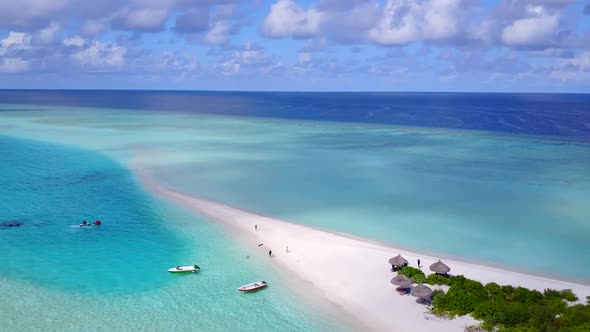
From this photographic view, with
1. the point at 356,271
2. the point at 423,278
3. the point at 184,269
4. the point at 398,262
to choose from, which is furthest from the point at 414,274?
the point at 184,269

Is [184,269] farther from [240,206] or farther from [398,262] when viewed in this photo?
[240,206]

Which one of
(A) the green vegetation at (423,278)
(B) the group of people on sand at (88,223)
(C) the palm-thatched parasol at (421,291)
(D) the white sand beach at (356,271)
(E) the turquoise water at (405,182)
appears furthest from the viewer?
(B) the group of people on sand at (88,223)

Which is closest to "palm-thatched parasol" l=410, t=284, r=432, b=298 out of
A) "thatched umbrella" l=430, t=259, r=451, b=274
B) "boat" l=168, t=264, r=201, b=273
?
"thatched umbrella" l=430, t=259, r=451, b=274

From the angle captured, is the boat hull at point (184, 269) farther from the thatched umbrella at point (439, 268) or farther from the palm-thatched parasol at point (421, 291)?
the thatched umbrella at point (439, 268)

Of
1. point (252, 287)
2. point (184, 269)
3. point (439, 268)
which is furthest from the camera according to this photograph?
point (184, 269)

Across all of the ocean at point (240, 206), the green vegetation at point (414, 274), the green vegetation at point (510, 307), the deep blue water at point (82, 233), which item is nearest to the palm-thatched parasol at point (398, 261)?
the green vegetation at point (414, 274)

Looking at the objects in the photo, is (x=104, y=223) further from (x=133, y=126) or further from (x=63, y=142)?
(x=133, y=126)

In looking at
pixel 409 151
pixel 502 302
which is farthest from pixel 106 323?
pixel 409 151
